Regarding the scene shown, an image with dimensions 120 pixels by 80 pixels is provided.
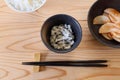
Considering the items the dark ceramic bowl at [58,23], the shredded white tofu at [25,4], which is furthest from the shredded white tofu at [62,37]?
the shredded white tofu at [25,4]

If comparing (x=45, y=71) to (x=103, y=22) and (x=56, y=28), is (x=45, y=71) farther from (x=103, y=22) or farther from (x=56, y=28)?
(x=103, y=22)

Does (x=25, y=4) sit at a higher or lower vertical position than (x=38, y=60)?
higher

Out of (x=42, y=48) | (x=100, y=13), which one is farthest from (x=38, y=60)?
(x=100, y=13)

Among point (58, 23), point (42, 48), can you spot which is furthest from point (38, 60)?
point (58, 23)

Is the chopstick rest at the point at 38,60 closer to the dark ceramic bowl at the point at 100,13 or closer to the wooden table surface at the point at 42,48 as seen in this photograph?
the wooden table surface at the point at 42,48

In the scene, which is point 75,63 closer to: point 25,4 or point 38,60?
point 38,60

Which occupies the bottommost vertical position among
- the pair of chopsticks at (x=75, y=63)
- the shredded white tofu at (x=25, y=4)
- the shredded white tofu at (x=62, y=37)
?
the pair of chopsticks at (x=75, y=63)

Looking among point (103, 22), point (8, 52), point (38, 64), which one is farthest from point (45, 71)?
point (103, 22)

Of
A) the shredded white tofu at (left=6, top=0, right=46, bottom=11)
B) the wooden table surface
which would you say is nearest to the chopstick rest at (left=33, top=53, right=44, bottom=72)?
the wooden table surface
